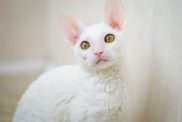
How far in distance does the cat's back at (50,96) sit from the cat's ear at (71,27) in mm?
81

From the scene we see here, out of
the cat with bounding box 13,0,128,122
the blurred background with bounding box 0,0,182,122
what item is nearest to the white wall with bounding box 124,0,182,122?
the blurred background with bounding box 0,0,182,122

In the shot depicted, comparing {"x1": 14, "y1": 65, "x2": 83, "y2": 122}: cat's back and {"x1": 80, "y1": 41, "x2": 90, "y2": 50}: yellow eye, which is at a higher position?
{"x1": 80, "y1": 41, "x2": 90, "y2": 50}: yellow eye

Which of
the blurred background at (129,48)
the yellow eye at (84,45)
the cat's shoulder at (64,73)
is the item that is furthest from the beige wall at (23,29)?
the yellow eye at (84,45)

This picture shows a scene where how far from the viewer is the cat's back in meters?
0.74

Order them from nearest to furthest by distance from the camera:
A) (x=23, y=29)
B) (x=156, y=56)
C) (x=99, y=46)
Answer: (x=99, y=46)
(x=156, y=56)
(x=23, y=29)

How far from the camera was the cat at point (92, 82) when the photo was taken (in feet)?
2.23

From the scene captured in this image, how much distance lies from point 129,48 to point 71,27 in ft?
0.63

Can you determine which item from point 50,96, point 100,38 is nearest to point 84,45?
point 100,38

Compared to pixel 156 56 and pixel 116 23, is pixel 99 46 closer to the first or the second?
pixel 116 23

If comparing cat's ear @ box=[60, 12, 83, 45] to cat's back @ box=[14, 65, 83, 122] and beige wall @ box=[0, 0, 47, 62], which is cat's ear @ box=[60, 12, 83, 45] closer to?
cat's back @ box=[14, 65, 83, 122]

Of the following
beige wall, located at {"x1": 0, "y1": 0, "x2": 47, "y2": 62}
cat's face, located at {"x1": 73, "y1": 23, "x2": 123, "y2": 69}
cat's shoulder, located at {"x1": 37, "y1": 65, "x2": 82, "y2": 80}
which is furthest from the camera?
beige wall, located at {"x1": 0, "y1": 0, "x2": 47, "y2": 62}

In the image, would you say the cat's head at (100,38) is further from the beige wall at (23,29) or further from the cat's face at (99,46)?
the beige wall at (23,29)

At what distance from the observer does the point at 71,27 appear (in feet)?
2.38

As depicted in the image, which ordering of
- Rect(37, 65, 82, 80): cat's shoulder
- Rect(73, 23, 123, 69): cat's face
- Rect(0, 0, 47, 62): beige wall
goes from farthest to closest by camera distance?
Rect(0, 0, 47, 62): beige wall, Rect(37, 65, 82, 80): cat's shoulder, Rect(73, 23, 123, 69): cat's face
